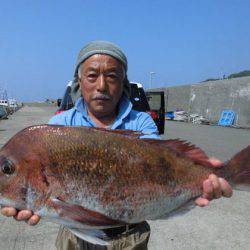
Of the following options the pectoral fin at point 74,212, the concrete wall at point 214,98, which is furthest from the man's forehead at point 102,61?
the concrete wall at point 214,98

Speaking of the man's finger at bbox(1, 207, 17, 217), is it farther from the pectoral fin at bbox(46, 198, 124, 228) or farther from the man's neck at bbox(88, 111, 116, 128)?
the man's neck at bbox(88, 111, 116, 128)

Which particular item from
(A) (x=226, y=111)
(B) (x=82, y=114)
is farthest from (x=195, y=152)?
(A) (x=226, y=111)

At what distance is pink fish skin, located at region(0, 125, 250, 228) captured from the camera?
7.56 ft

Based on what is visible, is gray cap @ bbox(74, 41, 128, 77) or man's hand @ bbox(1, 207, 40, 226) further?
gray cap @ bbox(74, 41, 128, 77)

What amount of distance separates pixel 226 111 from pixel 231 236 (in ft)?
89.7

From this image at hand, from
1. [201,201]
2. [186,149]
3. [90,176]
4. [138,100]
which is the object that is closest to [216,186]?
[201,201]

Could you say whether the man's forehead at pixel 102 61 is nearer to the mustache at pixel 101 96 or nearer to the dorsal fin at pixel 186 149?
the mustache at pixel 101 96

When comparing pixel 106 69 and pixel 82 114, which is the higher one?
pixel 106 69

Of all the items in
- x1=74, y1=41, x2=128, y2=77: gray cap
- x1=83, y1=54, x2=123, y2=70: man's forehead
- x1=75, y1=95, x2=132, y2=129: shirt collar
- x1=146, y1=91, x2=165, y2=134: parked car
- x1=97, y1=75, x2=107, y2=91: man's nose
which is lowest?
x1=146, y1=91, x2=165, y2=134: parked car

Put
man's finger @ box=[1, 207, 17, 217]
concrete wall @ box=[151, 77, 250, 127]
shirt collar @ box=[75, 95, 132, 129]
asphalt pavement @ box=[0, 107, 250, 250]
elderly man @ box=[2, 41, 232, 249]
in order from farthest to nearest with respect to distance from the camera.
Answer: concrete wall @ box=[151, 77, 250, 127] < asphalt pavement @ box=[0, 107, 250, 250] < shirt collar @ box=[75, 95, 132, 129] < elderly man @ box=[2, 41, 232, 249] < man's finger @ box=[1, 207, 17, 217]

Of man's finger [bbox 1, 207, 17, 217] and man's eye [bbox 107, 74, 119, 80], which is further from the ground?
man's eye [bbox 107, 74, 119, 80]

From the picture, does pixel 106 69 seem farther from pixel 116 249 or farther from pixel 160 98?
pixel 160 98

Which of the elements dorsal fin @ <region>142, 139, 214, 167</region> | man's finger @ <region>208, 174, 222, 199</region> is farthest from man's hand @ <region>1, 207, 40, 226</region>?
man's finger @ <region>208, 174, 222, 199</region>

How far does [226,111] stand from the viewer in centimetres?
3228
